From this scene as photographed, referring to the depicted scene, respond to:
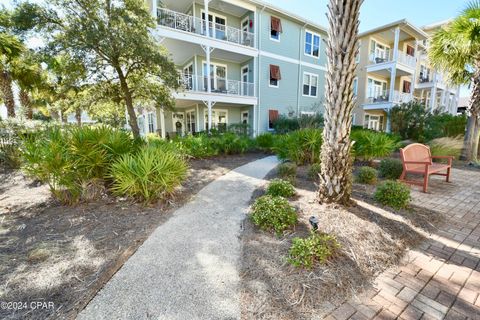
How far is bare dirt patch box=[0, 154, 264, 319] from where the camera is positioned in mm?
2006

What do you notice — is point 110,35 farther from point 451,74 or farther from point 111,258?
point 451,74

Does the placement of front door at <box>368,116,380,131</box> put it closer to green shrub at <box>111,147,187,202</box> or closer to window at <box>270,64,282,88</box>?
window at <box>270,64,282,88</box>

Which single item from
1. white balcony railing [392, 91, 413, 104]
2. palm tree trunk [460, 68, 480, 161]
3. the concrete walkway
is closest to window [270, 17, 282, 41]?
white balcony railing [392, 91, 413, 104]

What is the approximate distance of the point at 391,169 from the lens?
5863 millimetres

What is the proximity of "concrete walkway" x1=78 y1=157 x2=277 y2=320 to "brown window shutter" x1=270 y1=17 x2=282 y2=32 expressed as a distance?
574 inches

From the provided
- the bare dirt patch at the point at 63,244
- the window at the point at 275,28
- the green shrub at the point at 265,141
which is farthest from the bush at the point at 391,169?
the window at the point at 275,28

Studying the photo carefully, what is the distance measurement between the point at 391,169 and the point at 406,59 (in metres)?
17.4

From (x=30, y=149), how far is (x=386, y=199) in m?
6.55

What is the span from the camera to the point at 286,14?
46.8 feet

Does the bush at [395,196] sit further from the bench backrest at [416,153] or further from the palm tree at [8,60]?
the palm tree at [8,60]

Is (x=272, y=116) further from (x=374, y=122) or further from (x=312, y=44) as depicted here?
(x=374, y=122)

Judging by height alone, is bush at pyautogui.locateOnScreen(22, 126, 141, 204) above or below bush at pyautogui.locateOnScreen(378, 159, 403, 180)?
above

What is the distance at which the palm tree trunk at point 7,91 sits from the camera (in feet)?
33.4

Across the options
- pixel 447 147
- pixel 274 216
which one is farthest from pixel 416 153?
pixel 274 216
